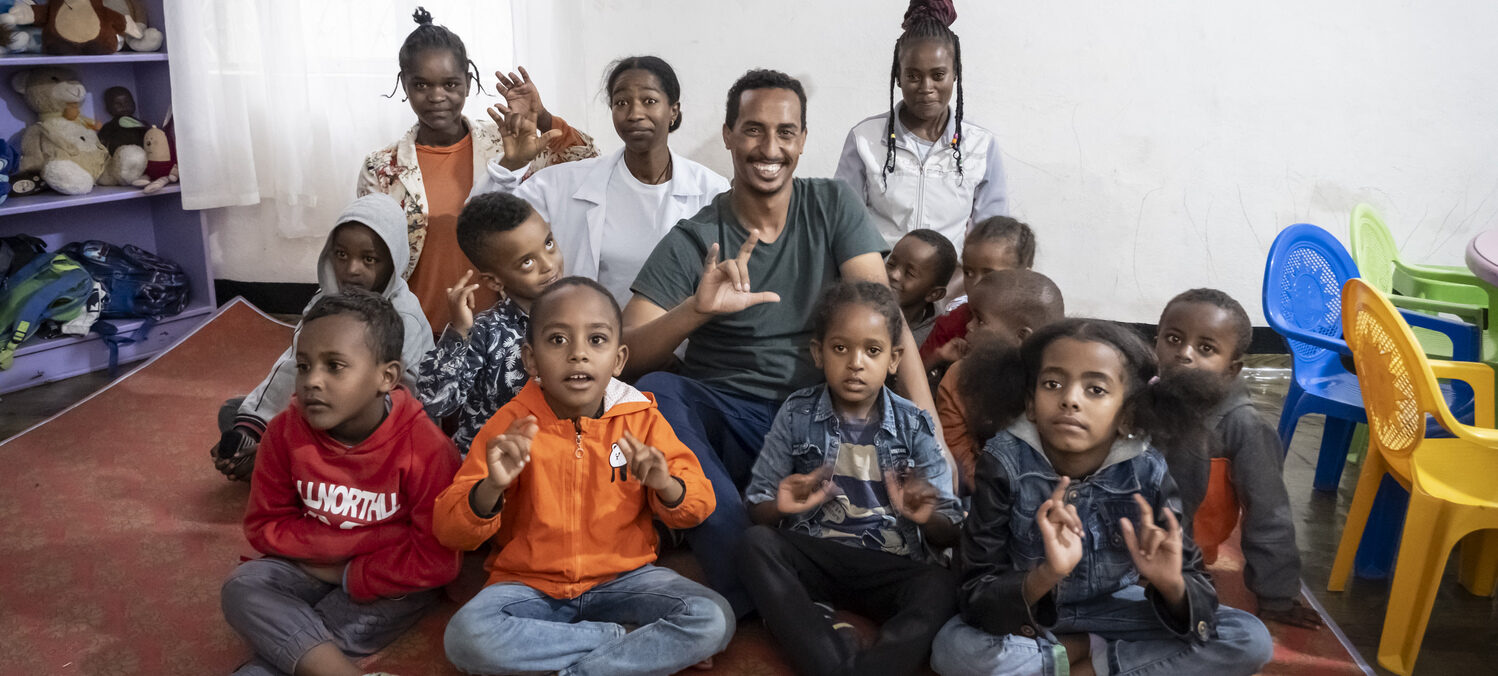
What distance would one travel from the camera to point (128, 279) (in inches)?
162

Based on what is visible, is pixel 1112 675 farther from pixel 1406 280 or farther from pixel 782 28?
pixel 782 28

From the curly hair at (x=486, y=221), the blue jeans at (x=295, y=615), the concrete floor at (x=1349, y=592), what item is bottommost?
the concrete floor at (x=1349, y=592)

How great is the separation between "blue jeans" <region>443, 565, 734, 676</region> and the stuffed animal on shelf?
10.2ft

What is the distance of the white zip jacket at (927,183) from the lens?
10.7ft

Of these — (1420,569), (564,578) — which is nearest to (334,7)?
(564,578)

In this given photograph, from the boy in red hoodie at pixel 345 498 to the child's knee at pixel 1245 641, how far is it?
4.46ft

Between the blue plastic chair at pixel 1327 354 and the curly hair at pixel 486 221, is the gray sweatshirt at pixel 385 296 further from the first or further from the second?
the blue plastic chair at pixel 1327 354

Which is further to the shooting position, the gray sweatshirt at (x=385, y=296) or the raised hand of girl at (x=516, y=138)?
the raised hand of girl at (x=516, y=138)

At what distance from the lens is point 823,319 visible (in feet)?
6.96

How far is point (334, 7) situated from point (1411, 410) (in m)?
3.82

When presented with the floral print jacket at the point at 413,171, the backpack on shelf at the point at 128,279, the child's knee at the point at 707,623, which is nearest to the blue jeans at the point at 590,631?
the child's knee at the point at 707,623

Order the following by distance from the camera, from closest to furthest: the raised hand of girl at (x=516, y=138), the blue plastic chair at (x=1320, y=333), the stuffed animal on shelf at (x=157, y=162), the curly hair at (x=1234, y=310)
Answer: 1. the curly hair at (x=1234, y=310)
2. the blue plastic chair at (x=1320, y=333)
3. the raised hand of girl at (x=516, y=138)
4. the stuffed animal on shelf at (x=157, y=162)

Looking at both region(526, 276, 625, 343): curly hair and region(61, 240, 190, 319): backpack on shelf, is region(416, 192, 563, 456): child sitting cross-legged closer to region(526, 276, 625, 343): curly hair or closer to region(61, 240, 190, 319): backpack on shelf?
region(526, 276, 625, 343): curly hair

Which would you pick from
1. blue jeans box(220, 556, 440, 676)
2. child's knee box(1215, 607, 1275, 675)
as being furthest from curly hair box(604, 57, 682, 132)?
child's knee box(1215, 607, 1275, 675)
